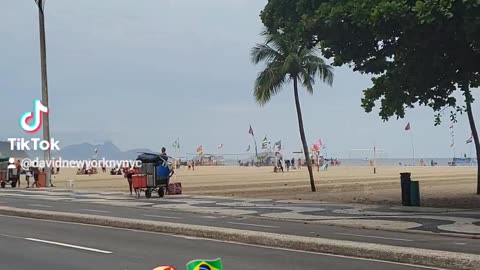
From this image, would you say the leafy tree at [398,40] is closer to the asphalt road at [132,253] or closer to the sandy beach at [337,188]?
the sandy beach at [337,188]

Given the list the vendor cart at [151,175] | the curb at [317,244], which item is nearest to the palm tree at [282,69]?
the vendor cart at [151,175]

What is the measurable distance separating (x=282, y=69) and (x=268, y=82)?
95 centimetres

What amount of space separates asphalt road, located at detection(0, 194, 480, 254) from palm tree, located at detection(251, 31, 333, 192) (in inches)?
504

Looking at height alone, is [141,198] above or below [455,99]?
below

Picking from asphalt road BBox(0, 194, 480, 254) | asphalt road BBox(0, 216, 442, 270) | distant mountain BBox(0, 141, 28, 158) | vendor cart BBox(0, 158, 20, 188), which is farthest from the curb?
distant mountain BBox(0, 141, 28, 158)

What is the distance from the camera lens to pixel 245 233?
12789 millimetres

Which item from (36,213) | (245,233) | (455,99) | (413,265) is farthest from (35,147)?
(413,265)

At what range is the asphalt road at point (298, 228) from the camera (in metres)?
12.2

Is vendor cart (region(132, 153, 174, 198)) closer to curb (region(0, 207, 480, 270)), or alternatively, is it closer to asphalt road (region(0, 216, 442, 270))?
curb (region(0, 207, 480, 270))

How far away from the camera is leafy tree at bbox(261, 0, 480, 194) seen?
14.9 meters

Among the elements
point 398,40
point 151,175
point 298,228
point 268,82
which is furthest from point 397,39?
point 268,82

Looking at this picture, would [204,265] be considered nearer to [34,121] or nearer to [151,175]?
[151,175]

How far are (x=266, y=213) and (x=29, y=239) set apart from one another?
757cm

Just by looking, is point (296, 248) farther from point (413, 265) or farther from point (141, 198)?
point (141, 198)
